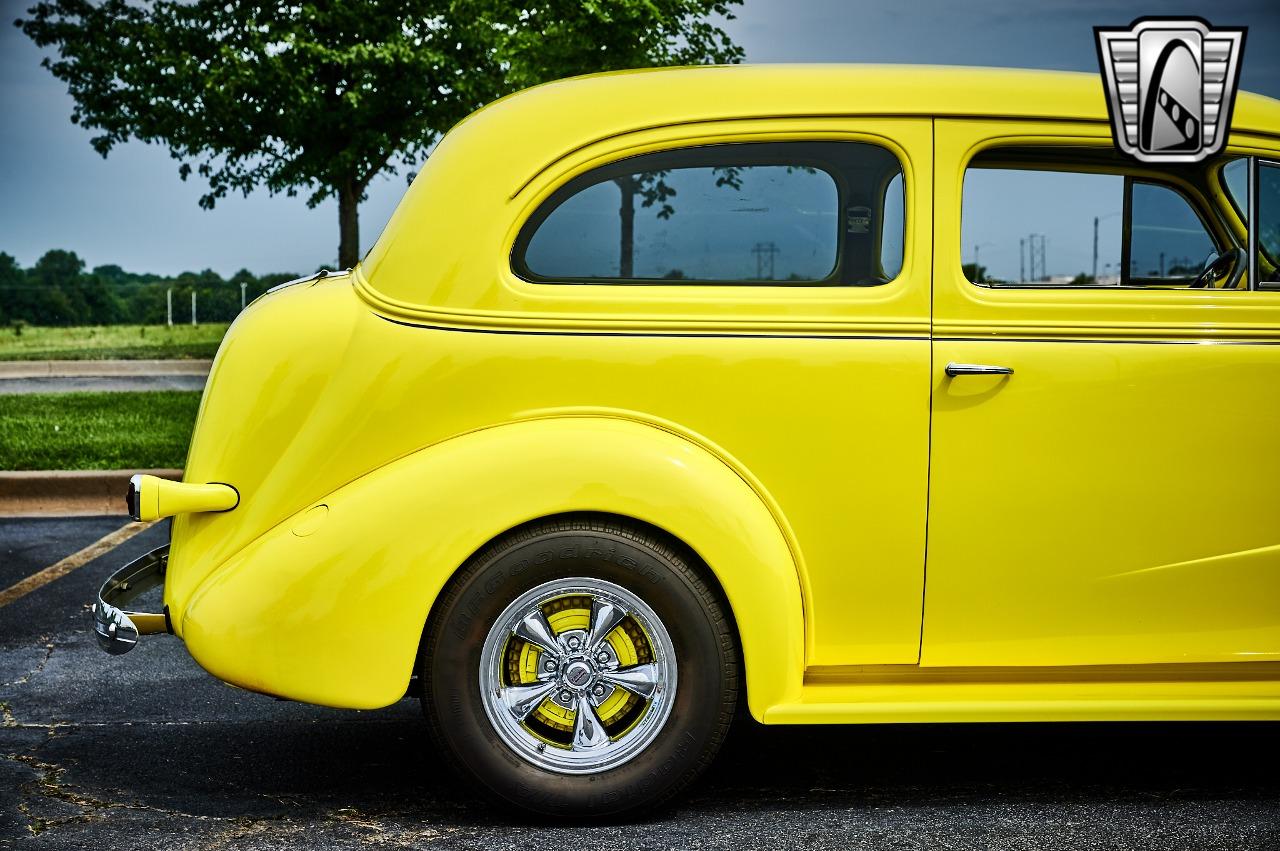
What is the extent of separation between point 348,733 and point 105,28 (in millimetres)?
20946

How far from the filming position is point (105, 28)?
878 inches

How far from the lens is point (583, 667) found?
11.2ft

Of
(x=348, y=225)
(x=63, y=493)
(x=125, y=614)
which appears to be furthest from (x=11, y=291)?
(x=125, y=614)

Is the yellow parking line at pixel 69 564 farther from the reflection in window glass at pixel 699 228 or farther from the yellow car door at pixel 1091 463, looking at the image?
the yellow car door at pixel 1091 463

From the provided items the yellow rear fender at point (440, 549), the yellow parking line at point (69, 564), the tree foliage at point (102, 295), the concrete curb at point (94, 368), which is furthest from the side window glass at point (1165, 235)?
the tree foliage at point (102, 295)

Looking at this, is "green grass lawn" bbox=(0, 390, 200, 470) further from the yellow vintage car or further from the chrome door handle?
the chrome door handle

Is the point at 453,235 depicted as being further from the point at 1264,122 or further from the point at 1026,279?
the point at 1264,122

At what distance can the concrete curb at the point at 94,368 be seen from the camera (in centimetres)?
1973

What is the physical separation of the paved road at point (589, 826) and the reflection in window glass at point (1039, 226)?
4.66 ft

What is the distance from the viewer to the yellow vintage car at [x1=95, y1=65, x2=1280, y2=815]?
3367 millimetres

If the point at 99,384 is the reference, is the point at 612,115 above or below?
above

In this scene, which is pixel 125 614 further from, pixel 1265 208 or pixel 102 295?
pixel 102 295

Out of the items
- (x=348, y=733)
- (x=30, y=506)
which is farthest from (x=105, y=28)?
(x=348, y=733)

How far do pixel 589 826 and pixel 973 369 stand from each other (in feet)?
4.99
